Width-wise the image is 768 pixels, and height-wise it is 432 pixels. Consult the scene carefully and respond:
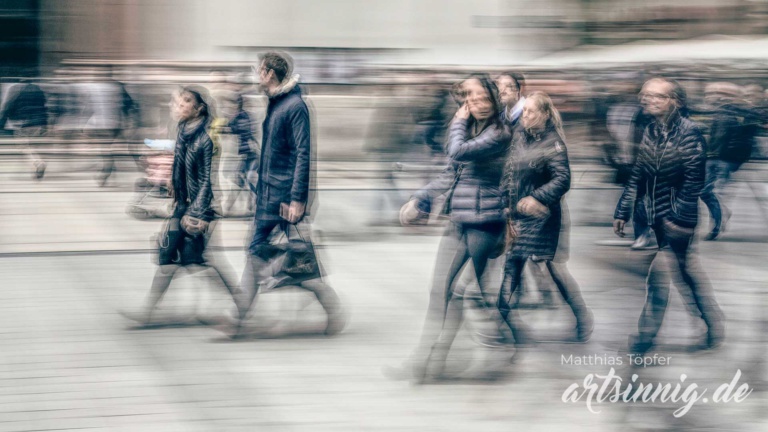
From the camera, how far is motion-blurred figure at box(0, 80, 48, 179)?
50.6ft

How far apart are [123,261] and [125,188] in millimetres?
5365

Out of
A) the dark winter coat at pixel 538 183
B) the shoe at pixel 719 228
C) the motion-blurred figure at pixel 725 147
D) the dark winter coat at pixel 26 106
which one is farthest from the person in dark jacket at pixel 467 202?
the dark winter coat at pixel 26 106

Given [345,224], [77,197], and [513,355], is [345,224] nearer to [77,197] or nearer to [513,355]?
[77,197]

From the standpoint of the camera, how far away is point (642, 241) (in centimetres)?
539

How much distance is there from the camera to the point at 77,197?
505 inches

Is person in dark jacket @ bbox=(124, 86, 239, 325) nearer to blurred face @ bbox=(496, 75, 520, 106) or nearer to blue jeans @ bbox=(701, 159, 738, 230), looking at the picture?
blurred face @ bbox=(496, 75, 520, 106)

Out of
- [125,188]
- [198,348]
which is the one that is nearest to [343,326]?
[198,348]

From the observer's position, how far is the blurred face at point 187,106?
6.18m

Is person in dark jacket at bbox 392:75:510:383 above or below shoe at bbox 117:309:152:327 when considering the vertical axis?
above

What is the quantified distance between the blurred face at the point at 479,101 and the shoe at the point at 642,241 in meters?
1.03

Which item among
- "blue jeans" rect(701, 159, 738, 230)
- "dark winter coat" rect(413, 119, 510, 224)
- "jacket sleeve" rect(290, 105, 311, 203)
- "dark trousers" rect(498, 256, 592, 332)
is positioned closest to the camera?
"dark winter coat" rect(413, 119, 510, 224)

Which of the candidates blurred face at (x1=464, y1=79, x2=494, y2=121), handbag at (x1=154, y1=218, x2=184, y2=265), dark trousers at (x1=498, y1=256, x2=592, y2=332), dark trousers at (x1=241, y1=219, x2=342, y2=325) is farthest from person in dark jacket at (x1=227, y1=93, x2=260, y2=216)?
blurred face at (x1=464, y1=79, x2=494, y2=121)

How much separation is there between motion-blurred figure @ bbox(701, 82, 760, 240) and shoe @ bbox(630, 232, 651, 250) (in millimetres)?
4414

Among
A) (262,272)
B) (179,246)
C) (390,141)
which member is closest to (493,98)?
(262,272)
